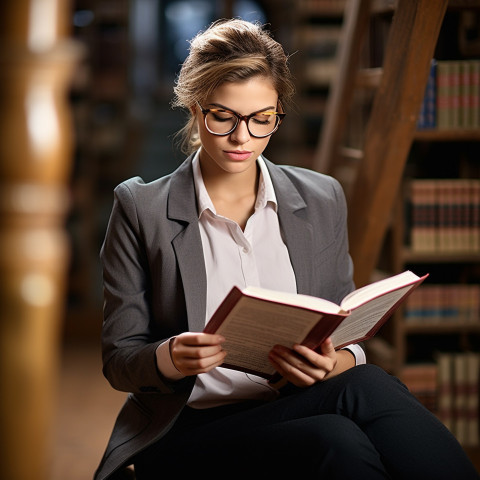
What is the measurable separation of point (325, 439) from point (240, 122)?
0.64m

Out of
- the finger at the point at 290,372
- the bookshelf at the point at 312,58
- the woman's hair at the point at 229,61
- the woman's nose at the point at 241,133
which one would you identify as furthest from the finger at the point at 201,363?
the bookshelf at the point at 312,58

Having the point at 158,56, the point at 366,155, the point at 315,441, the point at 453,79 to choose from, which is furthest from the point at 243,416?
the point at 158,56

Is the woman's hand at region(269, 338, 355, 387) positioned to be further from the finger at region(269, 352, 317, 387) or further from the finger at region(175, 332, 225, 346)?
the finger at region(175, 332, 225, 346)

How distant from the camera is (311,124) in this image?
539cm

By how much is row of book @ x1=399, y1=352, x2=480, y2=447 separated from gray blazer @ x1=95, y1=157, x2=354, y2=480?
44.4 inches

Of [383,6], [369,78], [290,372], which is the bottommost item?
[290,372]

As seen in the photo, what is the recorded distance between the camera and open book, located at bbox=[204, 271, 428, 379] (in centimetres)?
125

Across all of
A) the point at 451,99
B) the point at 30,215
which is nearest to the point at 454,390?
the point at 451,99

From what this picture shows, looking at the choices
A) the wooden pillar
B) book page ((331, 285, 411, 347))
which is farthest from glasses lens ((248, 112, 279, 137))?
the wooden pillar

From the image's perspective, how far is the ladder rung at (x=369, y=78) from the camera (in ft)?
7.99

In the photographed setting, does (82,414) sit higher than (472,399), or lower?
lower

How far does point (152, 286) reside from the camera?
1633mm

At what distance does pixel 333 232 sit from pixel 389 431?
542 mm

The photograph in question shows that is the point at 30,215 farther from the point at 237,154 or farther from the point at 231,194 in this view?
the point at 231,194
